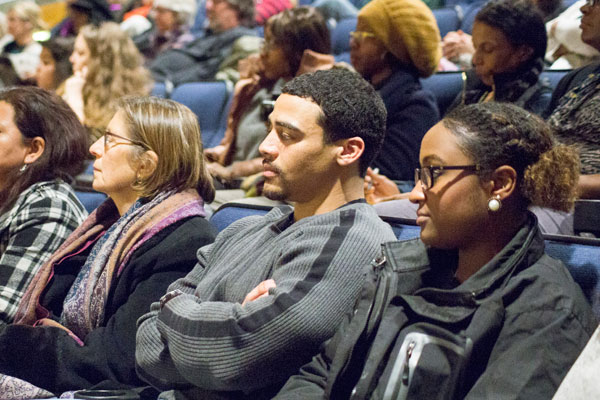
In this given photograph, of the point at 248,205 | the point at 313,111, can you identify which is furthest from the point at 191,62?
the point at 313,111

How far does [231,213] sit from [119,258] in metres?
0.36

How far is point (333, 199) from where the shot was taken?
1.69 meters

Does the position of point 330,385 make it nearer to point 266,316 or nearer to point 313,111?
point 266,316

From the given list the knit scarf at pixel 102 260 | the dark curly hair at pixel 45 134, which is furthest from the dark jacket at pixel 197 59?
the knit scarf at pixel 102 260

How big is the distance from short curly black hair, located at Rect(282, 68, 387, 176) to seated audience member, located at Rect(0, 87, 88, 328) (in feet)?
2.95

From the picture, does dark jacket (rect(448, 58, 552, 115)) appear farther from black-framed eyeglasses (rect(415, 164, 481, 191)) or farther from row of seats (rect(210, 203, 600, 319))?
black-framed eyeglasses (rect(415, 164, 481, 191))

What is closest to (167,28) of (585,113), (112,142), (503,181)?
(112,142)

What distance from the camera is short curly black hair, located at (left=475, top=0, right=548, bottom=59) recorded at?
2.54 m

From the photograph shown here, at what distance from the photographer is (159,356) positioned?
62.7 inches

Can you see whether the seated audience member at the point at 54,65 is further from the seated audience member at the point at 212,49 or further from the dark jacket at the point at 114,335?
the dark jacket at the point at 114,335

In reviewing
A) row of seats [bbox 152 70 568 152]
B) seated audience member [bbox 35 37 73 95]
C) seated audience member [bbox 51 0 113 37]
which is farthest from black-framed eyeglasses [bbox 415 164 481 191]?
seated audience member [bbox 51 0 113 37]

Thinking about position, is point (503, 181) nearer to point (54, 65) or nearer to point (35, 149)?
point (35, 149)

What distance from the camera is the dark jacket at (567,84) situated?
2395 mm

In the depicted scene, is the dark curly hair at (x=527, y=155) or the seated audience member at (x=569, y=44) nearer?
the dark curly hair at (x=527, y=155)
